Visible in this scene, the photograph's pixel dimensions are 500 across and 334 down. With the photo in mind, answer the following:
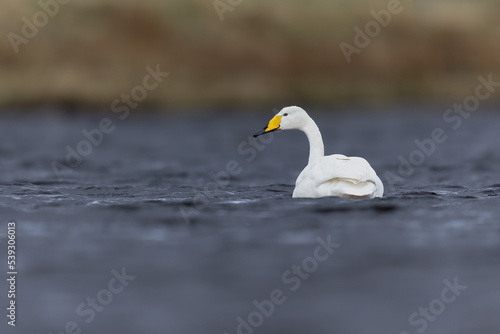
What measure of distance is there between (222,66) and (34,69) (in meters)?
9.36

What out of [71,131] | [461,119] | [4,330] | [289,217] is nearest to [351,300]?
[4,330]

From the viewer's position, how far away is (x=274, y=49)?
159 feet

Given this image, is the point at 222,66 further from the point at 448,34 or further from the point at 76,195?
the point at 76,195

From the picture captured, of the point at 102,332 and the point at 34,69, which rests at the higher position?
the point at 34,69

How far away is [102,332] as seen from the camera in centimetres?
735
